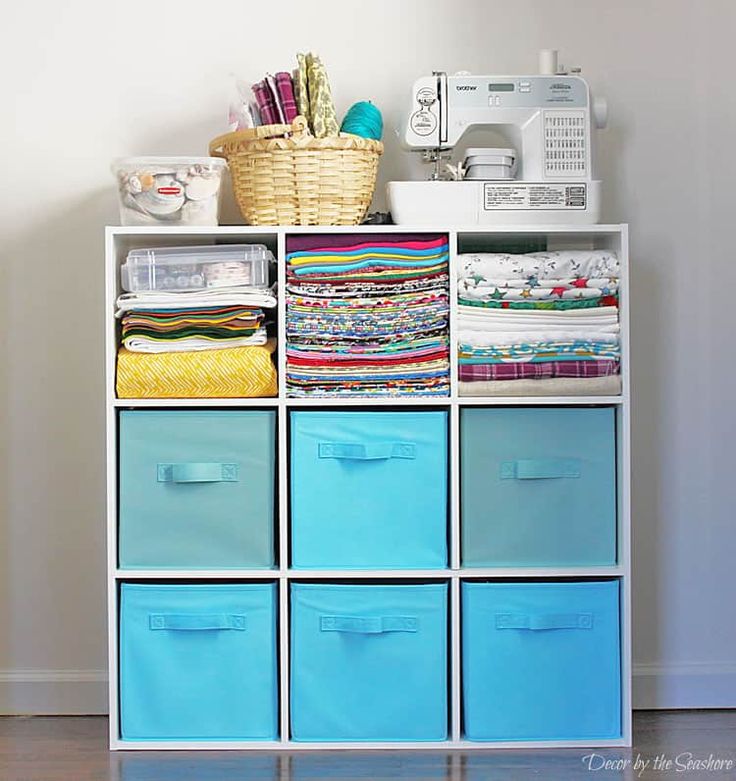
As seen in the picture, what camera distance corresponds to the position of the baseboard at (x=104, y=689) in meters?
2.75

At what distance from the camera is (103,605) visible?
2.78 m

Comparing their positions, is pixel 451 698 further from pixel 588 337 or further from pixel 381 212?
pixel 381 212

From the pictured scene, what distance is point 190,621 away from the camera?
7.97 ft

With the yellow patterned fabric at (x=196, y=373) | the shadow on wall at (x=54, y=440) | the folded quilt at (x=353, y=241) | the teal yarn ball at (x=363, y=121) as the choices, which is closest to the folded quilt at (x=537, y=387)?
the folded quilt at (x=353, y=241)

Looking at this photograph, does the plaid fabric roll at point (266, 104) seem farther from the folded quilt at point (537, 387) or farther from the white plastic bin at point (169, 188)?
the folded quilt at point (537, 387)

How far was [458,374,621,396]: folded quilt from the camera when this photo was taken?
2428 millimetres

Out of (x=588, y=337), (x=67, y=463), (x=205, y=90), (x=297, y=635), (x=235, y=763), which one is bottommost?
(x=235, y=763)

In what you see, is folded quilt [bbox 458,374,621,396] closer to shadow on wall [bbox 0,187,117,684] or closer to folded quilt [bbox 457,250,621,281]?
folded quilt [bbox 457,250,621,281]

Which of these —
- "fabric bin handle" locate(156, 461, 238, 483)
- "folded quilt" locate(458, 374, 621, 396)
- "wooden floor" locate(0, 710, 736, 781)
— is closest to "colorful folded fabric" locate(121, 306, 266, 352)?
"fabric bin handle" locate(156, 461, 238, 483)

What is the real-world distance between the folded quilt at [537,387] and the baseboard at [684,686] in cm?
79

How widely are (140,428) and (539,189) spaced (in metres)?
1.00

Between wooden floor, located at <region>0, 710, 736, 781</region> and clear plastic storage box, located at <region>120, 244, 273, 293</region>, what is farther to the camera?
clear plastic storage box, located at <region>120, 244, 273, 293</region>

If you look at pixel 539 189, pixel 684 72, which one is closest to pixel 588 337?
pixel 539 189

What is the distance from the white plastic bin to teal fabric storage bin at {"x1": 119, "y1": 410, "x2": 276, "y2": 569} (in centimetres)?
42
